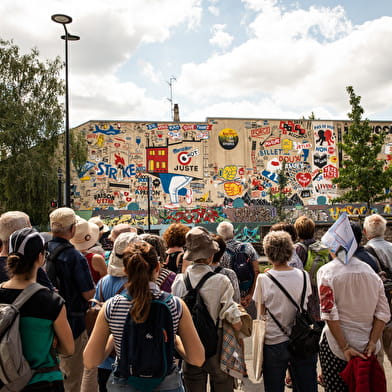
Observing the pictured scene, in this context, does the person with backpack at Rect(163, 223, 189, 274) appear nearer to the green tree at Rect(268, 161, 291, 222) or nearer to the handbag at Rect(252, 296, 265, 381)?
the handbag at Rect(252, 296, 265, 381)

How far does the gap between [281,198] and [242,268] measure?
2163 centimetres

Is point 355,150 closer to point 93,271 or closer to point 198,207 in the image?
point 198,207

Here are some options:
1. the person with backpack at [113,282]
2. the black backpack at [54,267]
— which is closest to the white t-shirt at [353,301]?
the person with backpack at [113,282]

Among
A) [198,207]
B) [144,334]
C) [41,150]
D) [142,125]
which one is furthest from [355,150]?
[144,334]

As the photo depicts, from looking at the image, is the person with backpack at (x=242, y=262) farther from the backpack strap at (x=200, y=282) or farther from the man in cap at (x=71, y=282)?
the man in cap at (x=71, y=282)

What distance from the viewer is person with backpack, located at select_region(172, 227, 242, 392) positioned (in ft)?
11.0

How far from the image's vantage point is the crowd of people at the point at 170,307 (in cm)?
250

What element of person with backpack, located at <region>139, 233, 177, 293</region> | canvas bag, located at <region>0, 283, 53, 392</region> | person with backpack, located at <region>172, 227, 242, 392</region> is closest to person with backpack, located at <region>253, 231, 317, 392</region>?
person with backpack, located at <region>172, 227, 242, 392</region>

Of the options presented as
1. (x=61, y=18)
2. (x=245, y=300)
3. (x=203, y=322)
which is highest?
(x=61, y=18)

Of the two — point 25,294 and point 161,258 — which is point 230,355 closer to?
point 161,258

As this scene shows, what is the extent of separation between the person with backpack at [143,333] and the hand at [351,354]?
1402mm

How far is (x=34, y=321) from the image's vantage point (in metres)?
2.57

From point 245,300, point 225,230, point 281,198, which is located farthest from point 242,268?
point 281,198

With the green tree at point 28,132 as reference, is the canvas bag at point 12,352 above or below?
below
